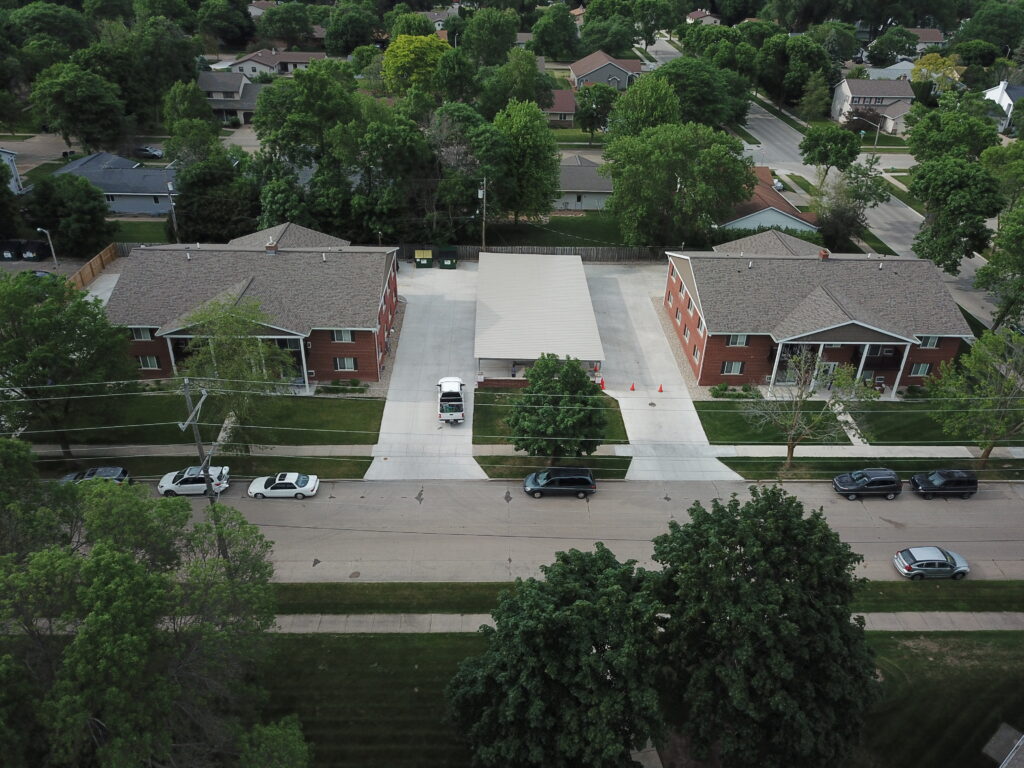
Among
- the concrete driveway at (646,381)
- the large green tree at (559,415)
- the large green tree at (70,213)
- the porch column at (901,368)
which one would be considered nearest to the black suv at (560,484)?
the large green tree at (559,415)

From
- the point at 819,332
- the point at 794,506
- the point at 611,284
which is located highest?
the point at 794,506

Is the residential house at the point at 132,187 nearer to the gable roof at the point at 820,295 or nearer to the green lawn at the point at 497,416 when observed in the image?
the green lawn at the point at 497,416

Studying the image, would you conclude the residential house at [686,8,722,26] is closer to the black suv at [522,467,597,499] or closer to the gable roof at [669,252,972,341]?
the gable roof at [669,252,972,341]

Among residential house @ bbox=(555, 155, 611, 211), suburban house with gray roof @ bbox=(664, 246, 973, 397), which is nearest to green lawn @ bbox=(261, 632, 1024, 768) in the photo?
suburban house with gray roof @ bbox=(664, 246, 973, 397)

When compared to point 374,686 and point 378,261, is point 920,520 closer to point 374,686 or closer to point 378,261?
point 374,686

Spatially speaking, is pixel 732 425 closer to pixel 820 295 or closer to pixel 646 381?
pixel 646 381

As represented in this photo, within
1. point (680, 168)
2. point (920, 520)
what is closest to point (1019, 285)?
point (920, 520)
